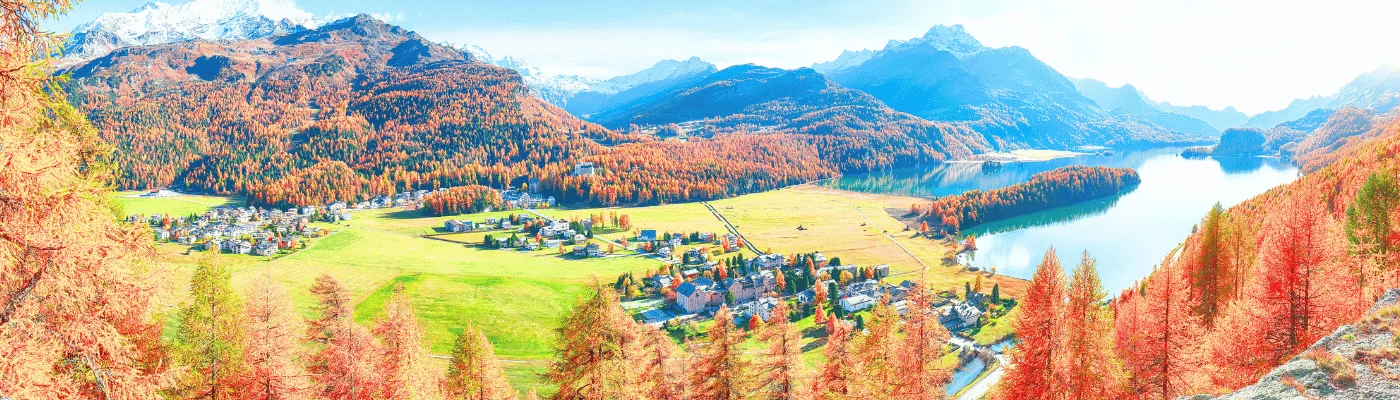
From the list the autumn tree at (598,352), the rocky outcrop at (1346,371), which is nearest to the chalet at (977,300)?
the autumn tree at (598,352)

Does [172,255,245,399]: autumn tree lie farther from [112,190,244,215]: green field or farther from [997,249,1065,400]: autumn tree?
[112,190,244,215]: green field

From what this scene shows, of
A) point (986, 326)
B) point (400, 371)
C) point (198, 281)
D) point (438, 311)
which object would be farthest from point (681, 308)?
point (198, 281)

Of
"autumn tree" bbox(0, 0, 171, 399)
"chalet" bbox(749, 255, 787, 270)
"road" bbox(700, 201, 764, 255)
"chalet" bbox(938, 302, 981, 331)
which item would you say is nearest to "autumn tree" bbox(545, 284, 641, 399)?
"autumn tree" bbox(0, 0, 171, 399)

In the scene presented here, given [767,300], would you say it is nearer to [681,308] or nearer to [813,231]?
[681,308]

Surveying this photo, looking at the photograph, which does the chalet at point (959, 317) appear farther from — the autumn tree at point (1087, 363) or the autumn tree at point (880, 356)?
the autumn tree at point (1087, 363)

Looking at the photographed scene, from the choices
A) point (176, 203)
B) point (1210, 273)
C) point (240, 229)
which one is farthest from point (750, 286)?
point (176, 203)

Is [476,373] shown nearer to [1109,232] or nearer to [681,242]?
[681,242]
